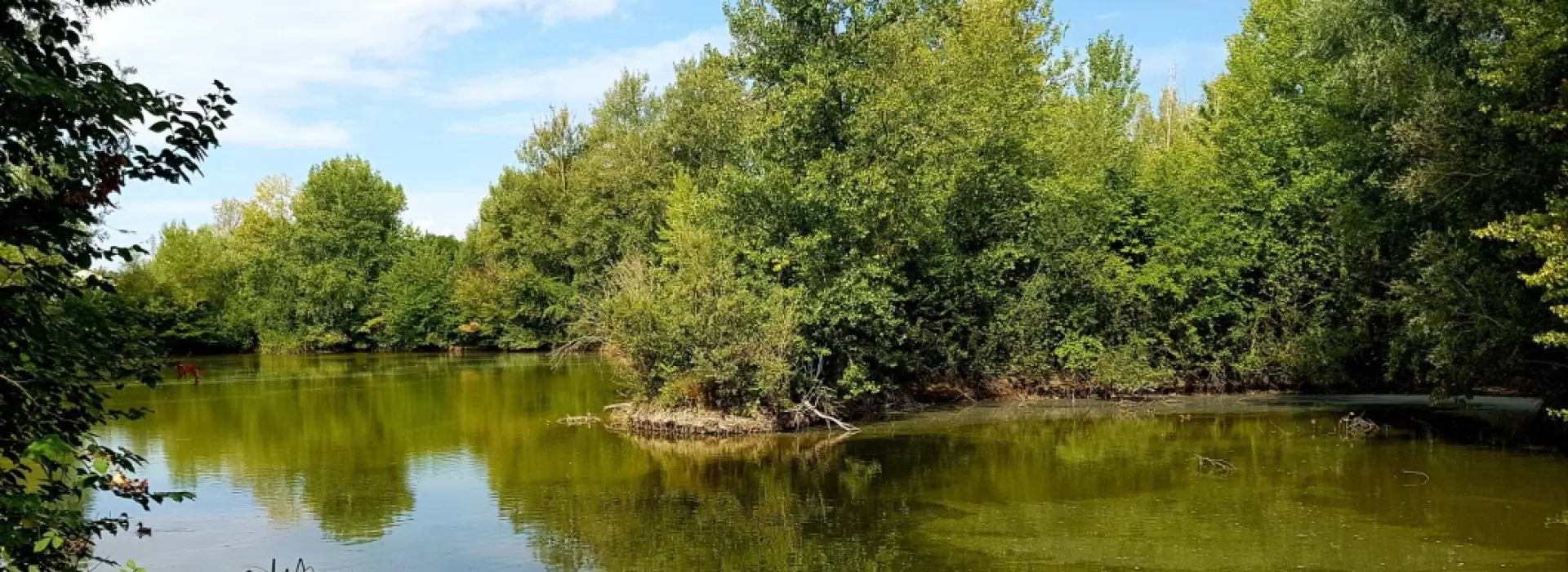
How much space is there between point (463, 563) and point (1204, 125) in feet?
112

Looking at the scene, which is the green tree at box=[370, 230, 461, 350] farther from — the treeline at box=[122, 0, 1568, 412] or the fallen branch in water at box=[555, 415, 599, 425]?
the fallen branch in water at box=[555, 415, 599, 425]

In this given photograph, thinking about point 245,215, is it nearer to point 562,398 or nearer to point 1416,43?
point 562,398

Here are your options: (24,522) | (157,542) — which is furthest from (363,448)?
(24,522)

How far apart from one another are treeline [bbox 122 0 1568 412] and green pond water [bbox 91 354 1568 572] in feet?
6.46

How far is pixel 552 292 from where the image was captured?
57406 millimetres

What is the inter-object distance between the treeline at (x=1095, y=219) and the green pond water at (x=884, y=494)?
1969mm

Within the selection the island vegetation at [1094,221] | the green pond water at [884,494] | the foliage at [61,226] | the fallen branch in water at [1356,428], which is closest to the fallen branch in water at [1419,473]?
the green pond water at [884,494]

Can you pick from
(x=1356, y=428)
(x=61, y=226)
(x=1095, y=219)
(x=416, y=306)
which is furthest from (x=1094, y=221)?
(x=416, y=306)

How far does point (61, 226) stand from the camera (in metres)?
5.08

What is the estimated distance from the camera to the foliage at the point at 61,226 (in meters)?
4.83

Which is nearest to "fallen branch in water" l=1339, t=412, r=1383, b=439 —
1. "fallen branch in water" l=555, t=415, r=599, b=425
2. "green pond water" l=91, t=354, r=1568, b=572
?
"green pond water" l=91, t=354, r=1568, b=572

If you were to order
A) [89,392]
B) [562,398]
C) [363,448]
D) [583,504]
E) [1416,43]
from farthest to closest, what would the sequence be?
[562,398] < [363,448] < [1416,43] < [583,504] < [89,392]

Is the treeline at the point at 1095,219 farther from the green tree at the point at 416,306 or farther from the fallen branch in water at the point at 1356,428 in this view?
the green tree at the point at 416,306

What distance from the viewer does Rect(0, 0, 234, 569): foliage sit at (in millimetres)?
4832
